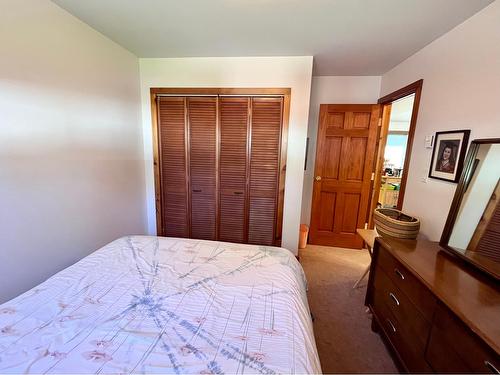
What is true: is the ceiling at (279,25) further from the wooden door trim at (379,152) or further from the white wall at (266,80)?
the wooden door trim at (379,152)

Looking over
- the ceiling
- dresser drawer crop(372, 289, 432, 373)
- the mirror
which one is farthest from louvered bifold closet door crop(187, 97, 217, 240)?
the mirror

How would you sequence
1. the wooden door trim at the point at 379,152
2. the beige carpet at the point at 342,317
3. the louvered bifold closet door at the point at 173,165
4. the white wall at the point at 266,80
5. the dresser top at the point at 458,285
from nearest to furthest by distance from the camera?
the dresser top at the point at 458,285 → the beige carpet at the point at 342,317 → the white wall at the point at 266,80 → the louvered bifold closet door at the point at 173,165 → the wooden door trim at the point at 379,152

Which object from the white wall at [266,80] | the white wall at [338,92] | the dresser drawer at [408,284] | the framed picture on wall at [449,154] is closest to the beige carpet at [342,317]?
the white wall at [266,80]

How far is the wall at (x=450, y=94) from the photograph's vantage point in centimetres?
146

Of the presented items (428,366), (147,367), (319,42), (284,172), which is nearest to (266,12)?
(319,42)

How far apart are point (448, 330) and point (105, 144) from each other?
292 cm

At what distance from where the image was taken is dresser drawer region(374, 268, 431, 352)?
1194mm

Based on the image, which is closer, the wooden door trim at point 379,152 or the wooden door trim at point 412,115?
the wooden door trim at point 412,115

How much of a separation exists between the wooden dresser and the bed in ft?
2.03

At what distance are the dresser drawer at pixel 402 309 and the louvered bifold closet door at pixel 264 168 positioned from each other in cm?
139

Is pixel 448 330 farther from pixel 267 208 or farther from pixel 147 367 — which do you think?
pixel 267 208

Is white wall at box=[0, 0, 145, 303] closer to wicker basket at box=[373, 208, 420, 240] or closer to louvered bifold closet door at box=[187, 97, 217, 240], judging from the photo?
louvered bifold closet door at box=[187, 97, 217, 240]

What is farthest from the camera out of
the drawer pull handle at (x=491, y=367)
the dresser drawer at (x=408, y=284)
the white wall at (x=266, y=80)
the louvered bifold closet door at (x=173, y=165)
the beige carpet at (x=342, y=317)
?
the louvered bifold closet door at (x=173, y=165)

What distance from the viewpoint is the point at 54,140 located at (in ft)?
5.73
